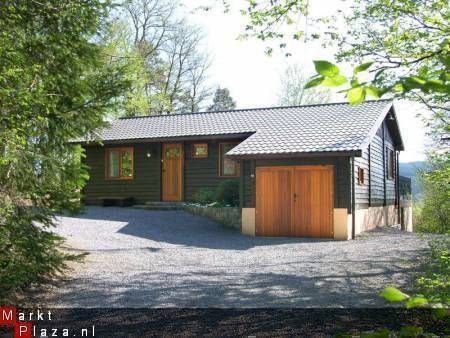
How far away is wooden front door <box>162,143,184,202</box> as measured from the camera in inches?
793

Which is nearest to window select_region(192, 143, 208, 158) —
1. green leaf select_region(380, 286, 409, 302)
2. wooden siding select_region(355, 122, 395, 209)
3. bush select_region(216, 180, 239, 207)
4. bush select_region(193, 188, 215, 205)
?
bush select_region(193, 188, 215, 205)

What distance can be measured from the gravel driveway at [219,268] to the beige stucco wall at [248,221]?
13.1 inches

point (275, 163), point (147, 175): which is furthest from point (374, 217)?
point (147, 175)

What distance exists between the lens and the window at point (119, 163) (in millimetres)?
21078

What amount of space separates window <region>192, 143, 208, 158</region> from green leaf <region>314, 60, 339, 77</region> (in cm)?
1870

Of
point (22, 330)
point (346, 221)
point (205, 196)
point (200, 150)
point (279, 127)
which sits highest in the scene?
point (279, 127)

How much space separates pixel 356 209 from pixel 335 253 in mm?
4371

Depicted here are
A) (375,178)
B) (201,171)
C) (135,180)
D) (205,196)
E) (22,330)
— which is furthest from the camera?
(135,180)

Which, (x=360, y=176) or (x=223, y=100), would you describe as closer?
(x=360, y=176)

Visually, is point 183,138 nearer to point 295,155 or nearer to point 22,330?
point 295,155

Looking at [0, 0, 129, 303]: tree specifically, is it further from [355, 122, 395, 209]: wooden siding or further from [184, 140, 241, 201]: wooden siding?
[184, 140, 241, 201]: wooden siding

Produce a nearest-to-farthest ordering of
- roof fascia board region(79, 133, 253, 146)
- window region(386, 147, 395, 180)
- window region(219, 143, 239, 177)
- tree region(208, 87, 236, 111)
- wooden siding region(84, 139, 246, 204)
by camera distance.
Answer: roof fascia board region(79, 133, 253, 146) < window region(219, 143, 239, 177) < wooden siding region(84, 139, 246, 204) < window region(386, 147, 395, 180) < tree region(208, 87, 236, 111)

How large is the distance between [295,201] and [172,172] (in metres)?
7.19

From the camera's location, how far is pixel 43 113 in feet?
24.4
